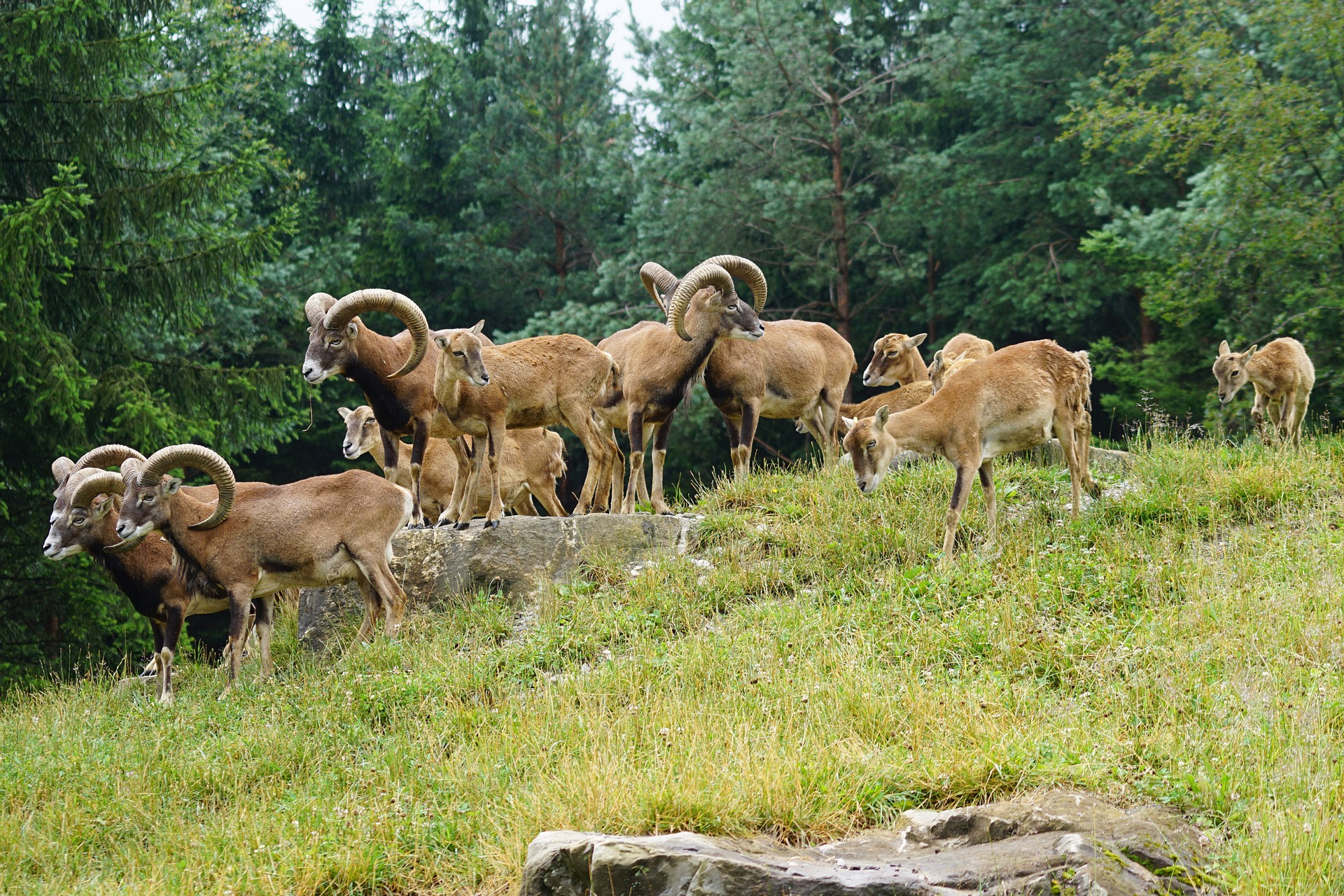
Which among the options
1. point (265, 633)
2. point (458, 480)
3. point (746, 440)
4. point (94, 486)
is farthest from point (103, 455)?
point (746, 440)

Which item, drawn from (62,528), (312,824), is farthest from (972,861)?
(62,528)

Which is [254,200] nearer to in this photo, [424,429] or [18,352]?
[18,352]

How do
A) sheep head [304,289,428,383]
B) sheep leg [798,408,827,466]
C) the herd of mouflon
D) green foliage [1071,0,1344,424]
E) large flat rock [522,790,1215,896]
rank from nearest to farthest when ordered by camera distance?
1. large flat rock [522,790,1215,896]
2. the herd of mouflon
3. sheep head [304,289,428,383]
4. sheep leg [798,408,827,466]
5. green foliage [1071,0,1344,424]

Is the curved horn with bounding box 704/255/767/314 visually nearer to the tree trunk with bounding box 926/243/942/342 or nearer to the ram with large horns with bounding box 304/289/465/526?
the ram with large horns with bounding box 304/289/465/526

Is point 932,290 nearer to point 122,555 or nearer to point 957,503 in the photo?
point 957,503

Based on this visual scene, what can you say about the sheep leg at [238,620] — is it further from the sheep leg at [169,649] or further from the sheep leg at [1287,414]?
the sheep leg at [1287,414]

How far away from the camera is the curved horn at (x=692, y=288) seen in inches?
506

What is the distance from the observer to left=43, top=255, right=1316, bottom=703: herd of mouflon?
1091cm

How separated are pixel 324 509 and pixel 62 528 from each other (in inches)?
94.5

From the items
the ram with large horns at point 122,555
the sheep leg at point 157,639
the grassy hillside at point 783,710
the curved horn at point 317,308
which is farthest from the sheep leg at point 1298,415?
the sheep leg at point 157,639

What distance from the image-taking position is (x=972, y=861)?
5656 millimetres

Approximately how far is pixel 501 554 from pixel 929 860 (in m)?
6.83

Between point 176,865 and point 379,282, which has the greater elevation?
point 379,282

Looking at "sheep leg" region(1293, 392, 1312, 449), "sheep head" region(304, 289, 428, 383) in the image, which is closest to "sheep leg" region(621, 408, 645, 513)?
"sheep head" region(304, 289, 428, 383)
